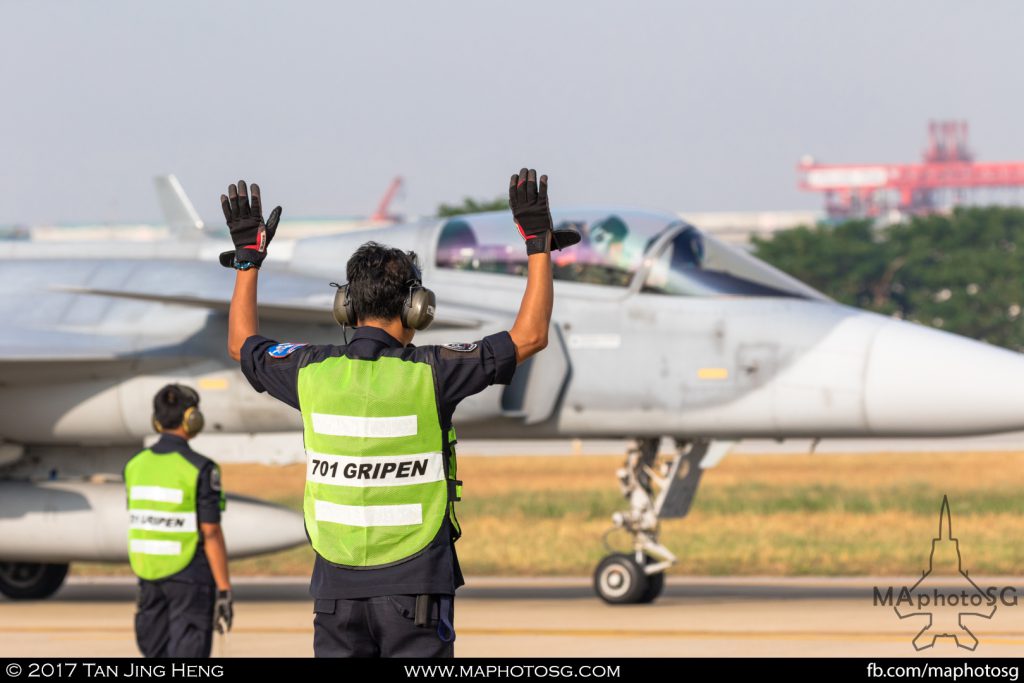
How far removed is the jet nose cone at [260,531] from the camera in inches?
548

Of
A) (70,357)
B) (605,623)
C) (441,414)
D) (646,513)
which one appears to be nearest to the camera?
(441,414)

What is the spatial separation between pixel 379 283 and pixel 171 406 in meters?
3.71

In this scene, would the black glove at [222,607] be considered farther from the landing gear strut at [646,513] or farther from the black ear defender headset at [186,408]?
the landing gear strut at [646,513]

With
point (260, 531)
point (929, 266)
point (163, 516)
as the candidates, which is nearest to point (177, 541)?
point (163, 516)

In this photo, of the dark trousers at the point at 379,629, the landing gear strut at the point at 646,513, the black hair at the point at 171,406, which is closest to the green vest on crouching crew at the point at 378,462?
the dark trousers at the point at 379,629

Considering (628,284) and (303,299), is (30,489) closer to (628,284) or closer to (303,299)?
(303,299)

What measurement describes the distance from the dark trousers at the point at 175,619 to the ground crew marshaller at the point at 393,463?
338 cm

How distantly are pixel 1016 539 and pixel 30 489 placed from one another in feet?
36.4

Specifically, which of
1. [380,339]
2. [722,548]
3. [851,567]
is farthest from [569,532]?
[380,339]

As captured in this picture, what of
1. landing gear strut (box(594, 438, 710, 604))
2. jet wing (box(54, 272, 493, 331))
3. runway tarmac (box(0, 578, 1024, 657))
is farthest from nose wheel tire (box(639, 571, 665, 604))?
jet wing (box(54, 272, 493, 331))

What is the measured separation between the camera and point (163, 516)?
873 cm

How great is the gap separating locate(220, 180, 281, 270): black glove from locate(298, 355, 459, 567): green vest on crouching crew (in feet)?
1.98

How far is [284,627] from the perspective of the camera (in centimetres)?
1285

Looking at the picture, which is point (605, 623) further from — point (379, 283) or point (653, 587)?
point (379, 283)
